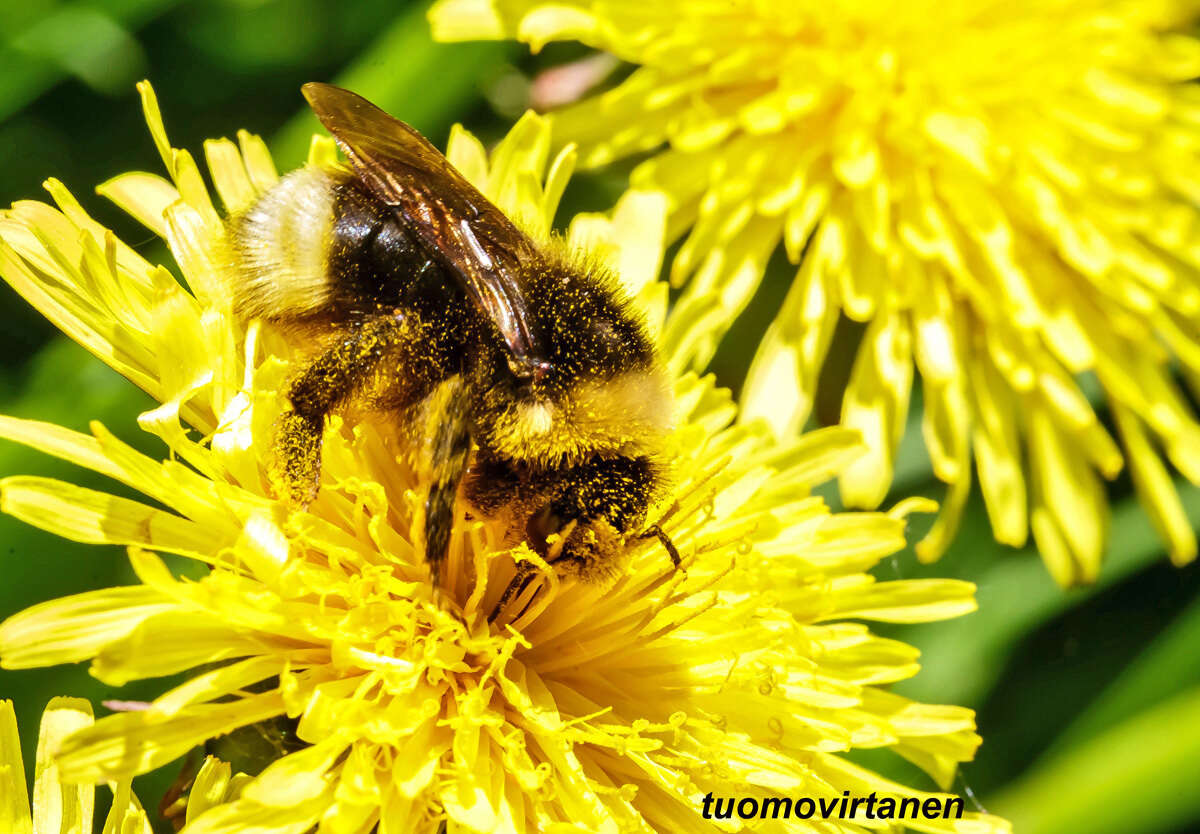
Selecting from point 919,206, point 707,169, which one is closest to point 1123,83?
point 919,206

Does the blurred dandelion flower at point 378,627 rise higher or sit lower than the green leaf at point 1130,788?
higher

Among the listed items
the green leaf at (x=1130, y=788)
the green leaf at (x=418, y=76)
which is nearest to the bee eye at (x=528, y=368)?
the green leaf at (x=418, y=76)

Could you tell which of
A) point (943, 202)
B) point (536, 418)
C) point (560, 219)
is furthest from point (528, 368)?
point (943, 202)

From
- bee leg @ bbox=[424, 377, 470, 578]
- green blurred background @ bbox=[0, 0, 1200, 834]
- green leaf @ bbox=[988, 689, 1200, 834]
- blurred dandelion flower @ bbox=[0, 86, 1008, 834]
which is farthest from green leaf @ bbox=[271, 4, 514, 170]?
green leaf @ bbox=[988, 689, 1200, 834]

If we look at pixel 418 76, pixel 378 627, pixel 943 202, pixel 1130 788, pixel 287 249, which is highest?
pixel 287 249

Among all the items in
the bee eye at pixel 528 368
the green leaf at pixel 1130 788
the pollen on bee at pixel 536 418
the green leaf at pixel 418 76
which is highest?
the bee eye at pixel 528 368

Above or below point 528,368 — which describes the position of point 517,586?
below

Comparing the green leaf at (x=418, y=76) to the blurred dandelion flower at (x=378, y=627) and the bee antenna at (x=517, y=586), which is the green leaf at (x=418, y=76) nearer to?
the blurred dandelion flower at (x=378, y=627)

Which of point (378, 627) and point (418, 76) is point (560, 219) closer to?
point (418, 76)

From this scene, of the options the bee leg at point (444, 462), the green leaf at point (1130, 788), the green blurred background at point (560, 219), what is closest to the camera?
the bee leg at point (444, 462)
